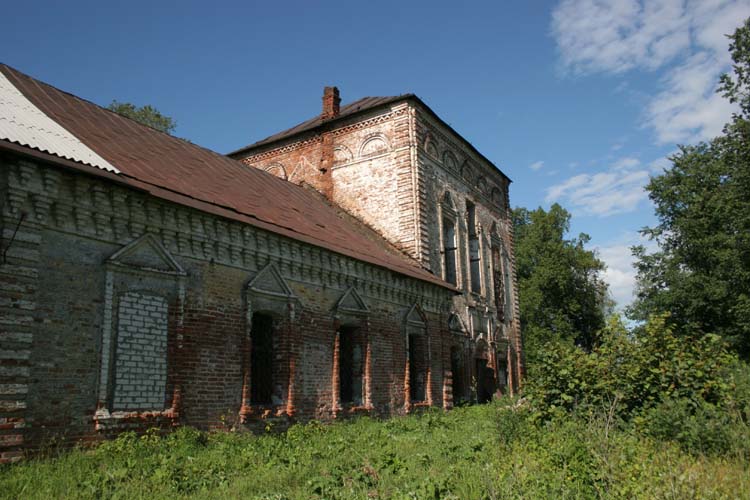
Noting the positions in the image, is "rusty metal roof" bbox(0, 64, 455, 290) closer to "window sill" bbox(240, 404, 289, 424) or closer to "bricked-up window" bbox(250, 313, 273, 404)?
"bricked-up window" bbox(250, 313, 273, 404)

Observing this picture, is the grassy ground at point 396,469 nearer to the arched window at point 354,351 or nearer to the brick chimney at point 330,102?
the arched window at point 354,351

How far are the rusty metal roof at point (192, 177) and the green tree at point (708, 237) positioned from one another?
12.7 metres

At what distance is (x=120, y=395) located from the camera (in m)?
8.00

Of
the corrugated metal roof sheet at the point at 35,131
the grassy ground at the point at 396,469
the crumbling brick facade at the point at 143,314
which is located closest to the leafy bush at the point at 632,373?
the grassy ground at the point at 396,469

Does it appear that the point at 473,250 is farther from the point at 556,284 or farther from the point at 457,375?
the point at 556,284

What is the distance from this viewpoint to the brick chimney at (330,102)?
19.9 meters

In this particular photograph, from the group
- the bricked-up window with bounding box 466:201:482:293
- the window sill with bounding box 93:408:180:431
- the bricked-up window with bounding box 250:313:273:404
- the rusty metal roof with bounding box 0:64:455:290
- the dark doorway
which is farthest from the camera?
the bricked-up window with bounding box 466:201:482:293

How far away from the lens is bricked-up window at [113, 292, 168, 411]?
318 inches

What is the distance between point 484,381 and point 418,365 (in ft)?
17.0

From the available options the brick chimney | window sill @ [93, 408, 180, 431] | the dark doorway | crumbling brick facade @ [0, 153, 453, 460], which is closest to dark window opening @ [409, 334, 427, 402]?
crumbling brick facade @ [0, 153, 453, 460]

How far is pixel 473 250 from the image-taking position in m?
21.0

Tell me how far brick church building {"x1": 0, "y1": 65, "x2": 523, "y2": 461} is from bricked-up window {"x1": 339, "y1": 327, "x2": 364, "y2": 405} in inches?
→ 1.2

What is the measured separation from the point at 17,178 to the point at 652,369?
29.6 ft

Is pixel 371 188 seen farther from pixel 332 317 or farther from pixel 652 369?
pixel 652 369
